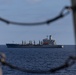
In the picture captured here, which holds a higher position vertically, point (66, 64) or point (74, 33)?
point (74, 33)

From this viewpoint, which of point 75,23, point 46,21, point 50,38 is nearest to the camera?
point 75,23

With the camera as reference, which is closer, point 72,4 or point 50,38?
point 72,4

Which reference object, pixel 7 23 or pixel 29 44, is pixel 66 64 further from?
pixel 29 44

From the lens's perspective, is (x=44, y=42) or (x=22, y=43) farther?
(x=22, y=43)

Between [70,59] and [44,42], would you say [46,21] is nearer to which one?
[70,59]

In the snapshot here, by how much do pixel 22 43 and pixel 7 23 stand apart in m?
171

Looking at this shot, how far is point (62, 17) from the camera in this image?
14.3ft

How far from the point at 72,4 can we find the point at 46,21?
1.33 feet

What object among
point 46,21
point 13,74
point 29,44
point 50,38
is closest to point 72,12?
point 46,21

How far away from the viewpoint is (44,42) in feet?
522

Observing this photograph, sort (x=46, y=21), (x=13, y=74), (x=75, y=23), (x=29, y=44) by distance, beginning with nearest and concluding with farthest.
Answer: (x=75, y=23) < (x=46, y=21) < (x=13, y=74) < (x=29, y=44)

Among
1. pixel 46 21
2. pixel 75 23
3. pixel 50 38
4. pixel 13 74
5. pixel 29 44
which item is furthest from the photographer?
pixel 29 44

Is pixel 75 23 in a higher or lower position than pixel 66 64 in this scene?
higher

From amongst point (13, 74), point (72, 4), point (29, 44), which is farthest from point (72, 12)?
point (29, 44)
